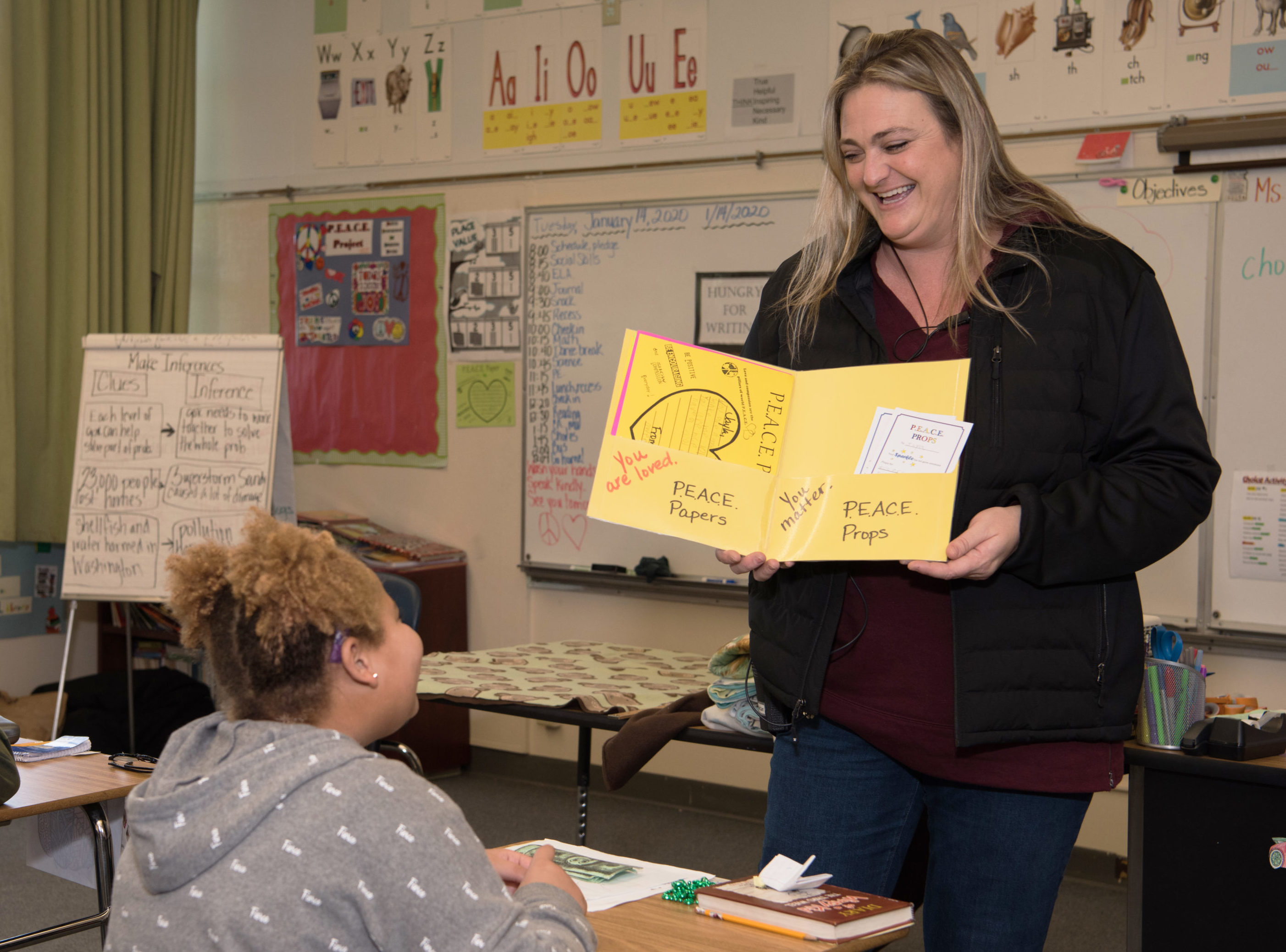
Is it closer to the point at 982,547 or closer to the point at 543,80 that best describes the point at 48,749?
the point at 982,547

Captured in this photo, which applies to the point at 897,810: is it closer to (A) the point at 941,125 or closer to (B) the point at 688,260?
(A) the point at 941,125

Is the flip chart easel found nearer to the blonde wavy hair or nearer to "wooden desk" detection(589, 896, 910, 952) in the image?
the blonde wavy hair

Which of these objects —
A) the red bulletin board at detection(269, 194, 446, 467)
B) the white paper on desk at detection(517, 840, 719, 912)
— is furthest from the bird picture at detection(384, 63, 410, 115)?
the white paper on desk at detection(517, 840, 719, 912)

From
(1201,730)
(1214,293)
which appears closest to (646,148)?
(1214,293)

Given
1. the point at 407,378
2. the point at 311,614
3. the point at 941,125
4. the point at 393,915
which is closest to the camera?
the point at 393,915

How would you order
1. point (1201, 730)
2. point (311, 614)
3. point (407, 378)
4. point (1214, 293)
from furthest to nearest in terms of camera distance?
point (407, 378) < point (1214, 293) < point (1201, 730) < point (311, 614)

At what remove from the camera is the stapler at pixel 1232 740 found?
79.4 inches

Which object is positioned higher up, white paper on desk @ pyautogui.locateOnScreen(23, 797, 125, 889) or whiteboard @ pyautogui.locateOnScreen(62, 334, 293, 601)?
whiteboard @ pyautogui.locateOnScreen(62, 334, 293, 601)

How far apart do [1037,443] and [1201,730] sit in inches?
37.5

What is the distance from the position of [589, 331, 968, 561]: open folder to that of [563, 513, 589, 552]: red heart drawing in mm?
2808

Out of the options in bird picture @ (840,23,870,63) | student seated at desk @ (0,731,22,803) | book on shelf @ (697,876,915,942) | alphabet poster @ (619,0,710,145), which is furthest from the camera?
alphabet poster @ (619,0,710,145)

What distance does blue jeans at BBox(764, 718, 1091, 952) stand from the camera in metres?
1.38

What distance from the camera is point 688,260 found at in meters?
4.05

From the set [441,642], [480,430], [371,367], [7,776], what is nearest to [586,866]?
[7,776]
